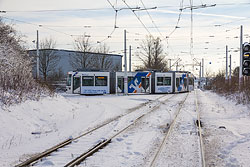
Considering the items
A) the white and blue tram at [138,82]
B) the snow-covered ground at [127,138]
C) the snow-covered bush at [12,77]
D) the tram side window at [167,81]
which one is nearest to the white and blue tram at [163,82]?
the tram side window at [167,81]

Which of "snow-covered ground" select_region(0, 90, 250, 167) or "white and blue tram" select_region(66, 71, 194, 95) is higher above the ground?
"white and blue tram" select_region(66, 71, 194, 95)

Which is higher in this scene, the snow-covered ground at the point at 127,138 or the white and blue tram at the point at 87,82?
the white and blue tram at the point at 87,82

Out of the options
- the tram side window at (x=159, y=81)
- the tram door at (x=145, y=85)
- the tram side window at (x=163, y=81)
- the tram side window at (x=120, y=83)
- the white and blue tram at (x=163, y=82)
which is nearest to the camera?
the tram side window at (x=120, y=83)

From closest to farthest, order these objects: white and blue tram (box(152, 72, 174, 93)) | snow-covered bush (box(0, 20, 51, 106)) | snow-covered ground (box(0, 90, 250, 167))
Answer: snow-covered ground (box(0, 90, 250, 167)) → snow-covered bush (box(0, 20, 51, 106)) → white and blue tram (box(152, 72, 174, 93))

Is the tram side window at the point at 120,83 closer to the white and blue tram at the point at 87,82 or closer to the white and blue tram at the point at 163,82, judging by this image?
the white and blue tram at the point at 87,82

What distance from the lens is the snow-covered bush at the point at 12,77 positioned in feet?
38.0

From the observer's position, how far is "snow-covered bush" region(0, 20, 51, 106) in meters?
11.6

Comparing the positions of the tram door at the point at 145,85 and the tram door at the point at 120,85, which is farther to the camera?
the tram door at the point at 145,85

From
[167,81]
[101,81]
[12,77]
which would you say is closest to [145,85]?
[167,81]

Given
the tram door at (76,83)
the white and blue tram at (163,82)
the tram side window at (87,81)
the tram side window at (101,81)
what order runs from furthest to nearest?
the white and blue tram at (163,82)
the tram side window at (101,81)
the tram side window at (87,81)
the tram door at (76,83)

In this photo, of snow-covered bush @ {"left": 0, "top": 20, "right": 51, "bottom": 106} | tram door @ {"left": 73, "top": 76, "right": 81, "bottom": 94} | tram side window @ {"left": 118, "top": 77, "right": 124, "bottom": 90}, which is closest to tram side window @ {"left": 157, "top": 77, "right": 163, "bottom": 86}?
tram side window @ {"left": 118, "top": 77, "right": 124, "bottom": 90}

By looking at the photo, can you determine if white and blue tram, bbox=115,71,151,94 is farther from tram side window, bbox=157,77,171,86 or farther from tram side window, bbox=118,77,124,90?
tram side window, bbox=157,77,171,86

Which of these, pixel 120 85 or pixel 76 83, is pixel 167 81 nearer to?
pixel 120 85

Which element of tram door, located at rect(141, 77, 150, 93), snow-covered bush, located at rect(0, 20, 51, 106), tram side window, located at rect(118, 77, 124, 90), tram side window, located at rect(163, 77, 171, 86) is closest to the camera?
snow-covered bush, located at rect(0, 20, 51, 106)
